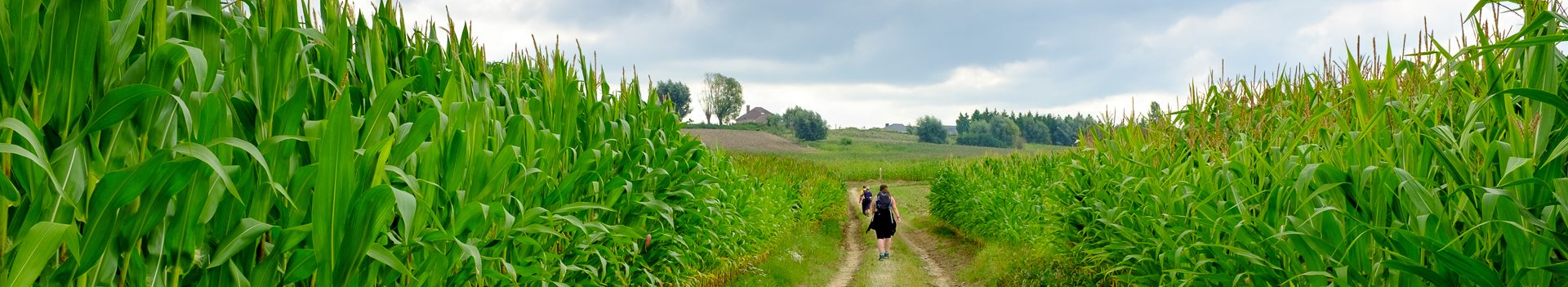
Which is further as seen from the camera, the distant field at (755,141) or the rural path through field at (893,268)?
the distant field at (755,141)

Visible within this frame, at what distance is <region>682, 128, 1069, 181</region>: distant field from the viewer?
127 ft

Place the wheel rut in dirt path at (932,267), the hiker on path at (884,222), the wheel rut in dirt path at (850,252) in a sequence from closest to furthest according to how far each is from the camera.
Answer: the wheel rut in dirt path at (932,267) → the wheel rut in dirt path at (850,252) → the hiker on path at (884,222)

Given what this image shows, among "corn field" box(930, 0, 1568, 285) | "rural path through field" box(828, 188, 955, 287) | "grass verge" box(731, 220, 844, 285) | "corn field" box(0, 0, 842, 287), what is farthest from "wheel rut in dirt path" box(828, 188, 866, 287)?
"corn field" box(0, 0, 842, 287)

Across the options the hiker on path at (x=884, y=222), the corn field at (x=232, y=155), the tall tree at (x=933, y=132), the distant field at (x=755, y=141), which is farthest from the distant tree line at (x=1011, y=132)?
the corn field at (x=232, y=155)

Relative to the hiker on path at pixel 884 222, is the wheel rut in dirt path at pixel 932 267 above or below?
below

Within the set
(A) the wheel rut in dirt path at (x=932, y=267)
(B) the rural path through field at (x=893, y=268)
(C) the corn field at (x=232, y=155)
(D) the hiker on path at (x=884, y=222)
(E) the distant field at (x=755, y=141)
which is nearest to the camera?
(C) the corn field at (x=232, y=155)

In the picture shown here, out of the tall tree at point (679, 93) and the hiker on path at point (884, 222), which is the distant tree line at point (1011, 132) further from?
the hiker on path at point (884, 222)

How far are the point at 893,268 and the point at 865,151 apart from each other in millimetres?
47145

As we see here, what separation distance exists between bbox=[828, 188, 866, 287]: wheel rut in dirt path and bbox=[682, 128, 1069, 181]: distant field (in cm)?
592

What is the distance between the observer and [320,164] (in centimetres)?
152

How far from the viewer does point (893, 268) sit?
1008 centimetres

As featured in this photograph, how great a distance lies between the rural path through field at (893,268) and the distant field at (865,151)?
11.7 m

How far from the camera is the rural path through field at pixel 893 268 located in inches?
355

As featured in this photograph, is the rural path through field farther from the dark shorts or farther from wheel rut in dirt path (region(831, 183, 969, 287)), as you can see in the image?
the dark shorts
